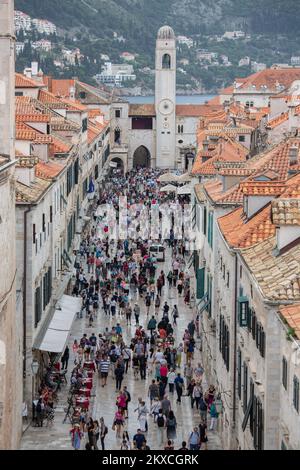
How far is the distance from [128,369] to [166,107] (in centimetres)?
12018

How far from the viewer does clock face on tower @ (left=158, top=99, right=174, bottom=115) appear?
551 ft

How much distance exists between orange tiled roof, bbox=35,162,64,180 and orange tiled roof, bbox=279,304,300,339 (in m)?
24.2

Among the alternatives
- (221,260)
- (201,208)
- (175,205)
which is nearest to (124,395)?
(221,260)

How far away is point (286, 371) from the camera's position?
87.8 ft

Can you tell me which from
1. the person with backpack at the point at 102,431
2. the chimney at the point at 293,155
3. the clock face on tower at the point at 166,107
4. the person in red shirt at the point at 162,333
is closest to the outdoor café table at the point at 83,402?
the person with backpack at the point at 102,431

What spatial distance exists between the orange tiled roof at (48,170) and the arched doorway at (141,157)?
114m

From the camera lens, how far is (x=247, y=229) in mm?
37594

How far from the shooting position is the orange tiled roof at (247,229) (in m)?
35.7

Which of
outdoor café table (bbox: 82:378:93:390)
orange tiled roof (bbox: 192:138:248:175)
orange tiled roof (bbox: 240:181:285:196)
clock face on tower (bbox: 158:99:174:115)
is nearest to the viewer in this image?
orange tiled roof (bbox: 240:181:285:196)

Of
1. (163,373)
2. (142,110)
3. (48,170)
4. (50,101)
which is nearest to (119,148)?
(142,110)

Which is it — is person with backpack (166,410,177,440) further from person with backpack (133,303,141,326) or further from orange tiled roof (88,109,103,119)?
orange tiled roof (88,109,103,119)

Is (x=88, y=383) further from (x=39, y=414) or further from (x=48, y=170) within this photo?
(x=48, y=170)

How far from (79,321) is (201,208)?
7.56 m

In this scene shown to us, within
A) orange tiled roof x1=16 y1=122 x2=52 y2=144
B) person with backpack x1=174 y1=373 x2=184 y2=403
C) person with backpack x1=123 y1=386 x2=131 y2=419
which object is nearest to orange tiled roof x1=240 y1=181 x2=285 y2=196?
person with backpack x1=123 y1=386 x2=131 y2=419
